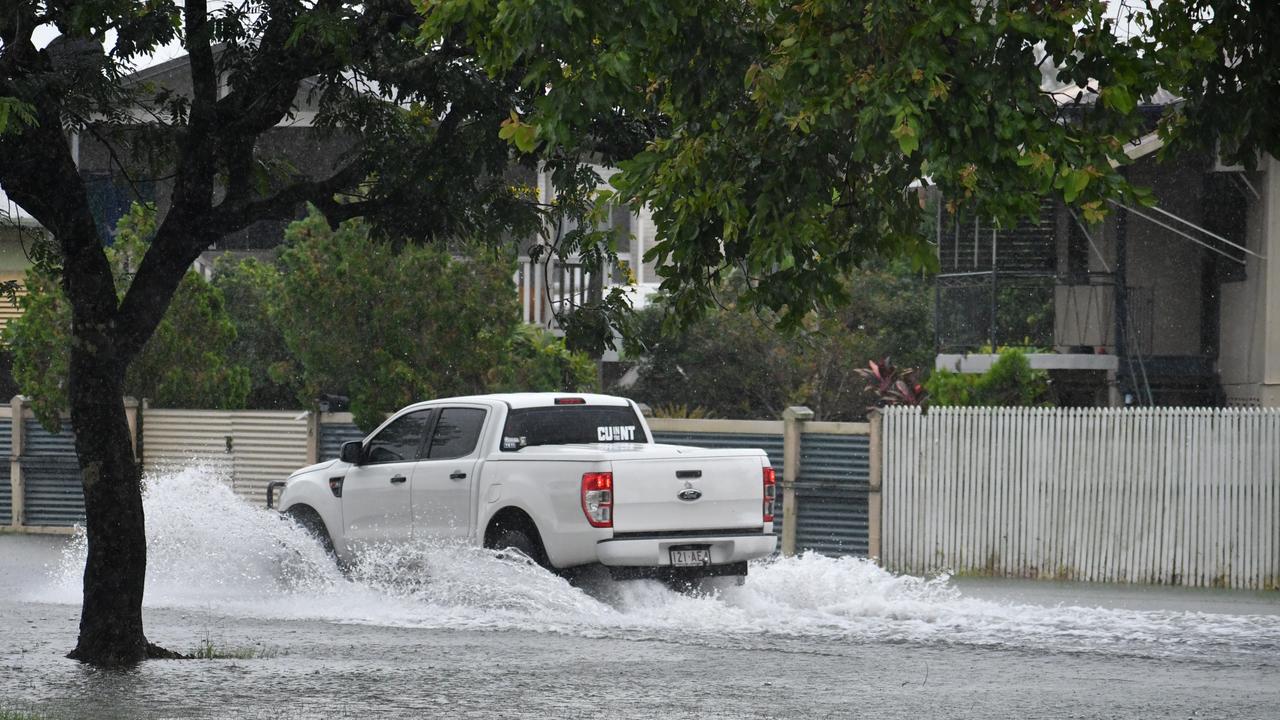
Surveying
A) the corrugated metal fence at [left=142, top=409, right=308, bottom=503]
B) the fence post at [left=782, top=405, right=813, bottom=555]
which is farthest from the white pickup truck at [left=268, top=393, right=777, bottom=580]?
the corrugated metal fence at [left=142, top=409, right=308, bottom=503]

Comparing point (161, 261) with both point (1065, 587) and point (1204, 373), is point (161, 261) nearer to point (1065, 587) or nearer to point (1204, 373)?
point (1065, 587)

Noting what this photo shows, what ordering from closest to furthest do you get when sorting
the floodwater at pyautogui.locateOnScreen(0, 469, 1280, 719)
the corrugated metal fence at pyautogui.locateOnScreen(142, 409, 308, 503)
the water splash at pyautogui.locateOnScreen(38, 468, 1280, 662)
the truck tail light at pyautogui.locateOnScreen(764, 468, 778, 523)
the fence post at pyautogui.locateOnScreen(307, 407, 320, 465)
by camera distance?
the floodwater at pyautogui.locateOnScreen(0, 469, 1280, 719) → the water splash at pyautogui.locateOnScreen(38, 468, 1280, 662) → the truck tail light at pyautogui.locateOnScreen(764, 468, 778, 523) → the fence post at pyautogui.locateOnScreen(307, 407, 320, 465) → the corrugated metal fence at pyautogui.locateOnScreen(142, 409, 308, 503)

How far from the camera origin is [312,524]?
1623 cm

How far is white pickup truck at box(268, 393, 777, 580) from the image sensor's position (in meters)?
13.5

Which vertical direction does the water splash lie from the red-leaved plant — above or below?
below

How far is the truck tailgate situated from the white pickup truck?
0.01 meters

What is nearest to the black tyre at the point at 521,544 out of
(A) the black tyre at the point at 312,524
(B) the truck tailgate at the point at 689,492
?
(B) the truck tailgate at the point at 689,492

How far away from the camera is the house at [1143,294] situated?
77.9 feet

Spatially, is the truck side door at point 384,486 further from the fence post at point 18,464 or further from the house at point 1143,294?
the house at point 1143,294

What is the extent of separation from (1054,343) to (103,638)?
1828cm

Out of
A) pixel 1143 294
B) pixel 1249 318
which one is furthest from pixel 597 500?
pixel 1143 294

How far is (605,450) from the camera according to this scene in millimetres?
14070

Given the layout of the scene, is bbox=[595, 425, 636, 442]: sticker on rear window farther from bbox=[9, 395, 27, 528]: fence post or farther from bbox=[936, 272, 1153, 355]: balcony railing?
bbox=[9, 395, 27, 528]: fence post

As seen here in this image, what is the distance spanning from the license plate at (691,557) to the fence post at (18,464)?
12645 mm
